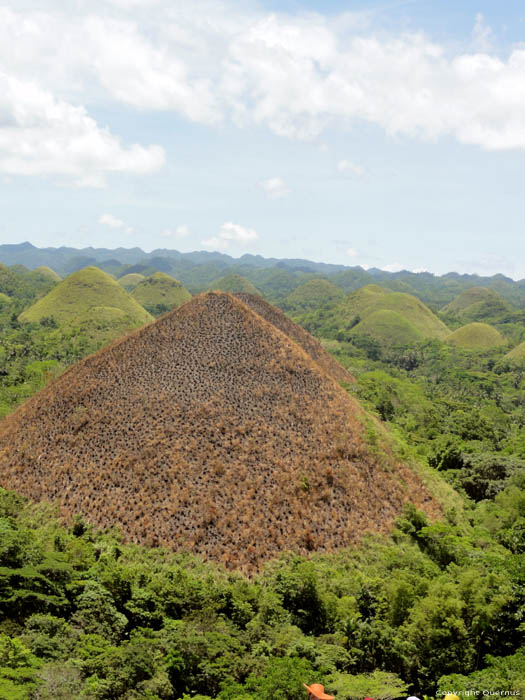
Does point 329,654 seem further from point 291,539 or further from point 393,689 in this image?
point 291,539

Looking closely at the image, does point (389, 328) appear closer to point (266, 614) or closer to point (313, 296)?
point (313, 296)

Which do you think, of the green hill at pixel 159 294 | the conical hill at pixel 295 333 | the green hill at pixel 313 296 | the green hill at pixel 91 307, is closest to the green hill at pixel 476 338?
the conical hill at pixel 295 333

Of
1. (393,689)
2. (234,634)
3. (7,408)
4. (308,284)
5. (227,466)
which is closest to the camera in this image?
(393,689)

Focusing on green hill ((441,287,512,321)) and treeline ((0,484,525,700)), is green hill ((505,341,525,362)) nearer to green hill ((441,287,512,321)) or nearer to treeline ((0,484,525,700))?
green hill ((441,287,512,321))

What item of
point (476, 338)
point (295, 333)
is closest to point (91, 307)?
point (295, 333)

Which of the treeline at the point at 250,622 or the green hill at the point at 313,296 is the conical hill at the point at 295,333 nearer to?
the treeline at the point at 250,622

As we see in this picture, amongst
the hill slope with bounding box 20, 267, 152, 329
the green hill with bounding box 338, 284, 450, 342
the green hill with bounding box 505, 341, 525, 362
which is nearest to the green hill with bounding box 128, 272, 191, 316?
the hill slope with bounding box 20, 267, 152, 329

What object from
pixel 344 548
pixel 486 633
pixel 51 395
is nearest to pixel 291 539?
pixel 344 548
